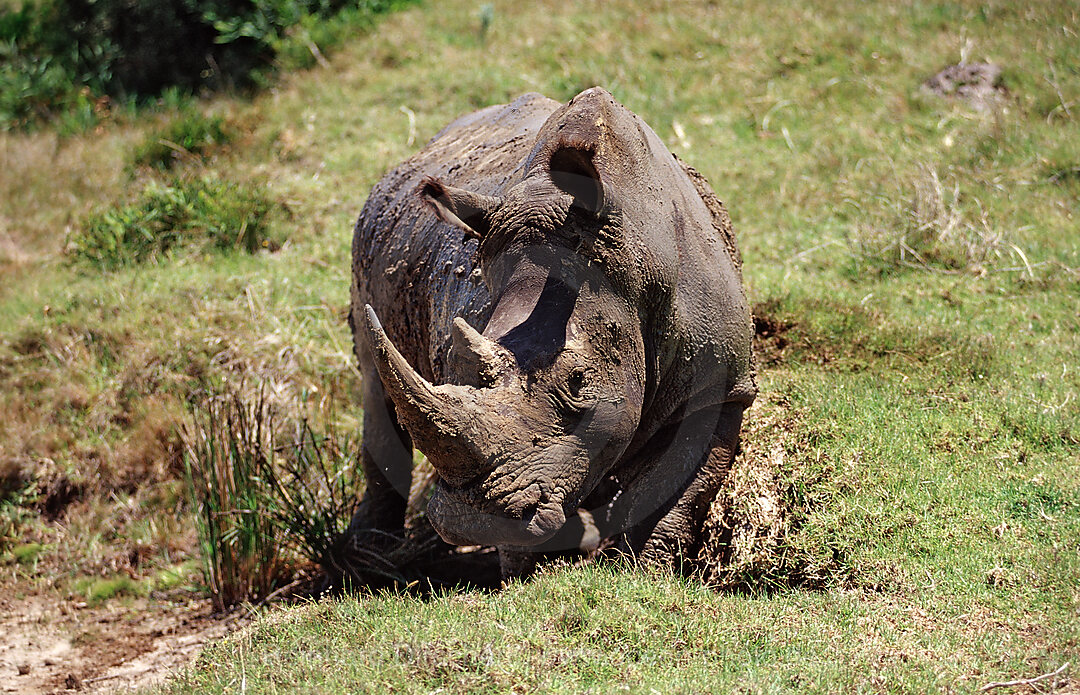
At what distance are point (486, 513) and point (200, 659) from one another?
183cm

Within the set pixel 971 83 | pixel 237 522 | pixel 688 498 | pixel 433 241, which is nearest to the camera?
pixel 688 498

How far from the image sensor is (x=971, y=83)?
9.82m

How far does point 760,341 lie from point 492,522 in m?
3.26

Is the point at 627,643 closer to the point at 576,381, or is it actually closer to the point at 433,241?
the point at 576,381

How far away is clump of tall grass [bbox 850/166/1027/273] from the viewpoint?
740 centimetres

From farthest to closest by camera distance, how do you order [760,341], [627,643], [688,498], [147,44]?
[147,44], [760,341], [688,498], [627,643]

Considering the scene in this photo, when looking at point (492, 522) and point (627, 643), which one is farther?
point (627, 643)

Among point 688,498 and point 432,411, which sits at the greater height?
point 432,411

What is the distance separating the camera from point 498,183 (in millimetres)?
5223

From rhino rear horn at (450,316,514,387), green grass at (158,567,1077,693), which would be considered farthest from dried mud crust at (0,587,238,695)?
rhino rear horn at (450,316,514,387)

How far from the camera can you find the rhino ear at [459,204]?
429 cm

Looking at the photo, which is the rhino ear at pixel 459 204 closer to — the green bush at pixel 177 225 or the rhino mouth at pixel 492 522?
the rhino mouth at pixel 492 522

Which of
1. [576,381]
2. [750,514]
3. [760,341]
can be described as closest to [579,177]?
[576,381]

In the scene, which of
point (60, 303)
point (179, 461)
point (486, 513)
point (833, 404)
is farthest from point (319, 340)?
Answer: point (486, 513)
